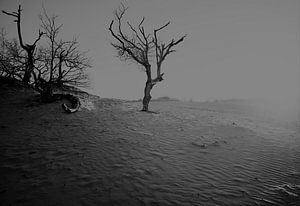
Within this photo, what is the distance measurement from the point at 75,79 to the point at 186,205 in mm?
12264

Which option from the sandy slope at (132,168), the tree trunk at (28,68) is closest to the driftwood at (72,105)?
the sandy slope at (132,168)

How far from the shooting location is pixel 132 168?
4047mm

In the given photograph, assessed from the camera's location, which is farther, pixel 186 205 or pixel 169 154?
pixel 169 154

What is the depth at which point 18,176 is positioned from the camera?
10.7ft

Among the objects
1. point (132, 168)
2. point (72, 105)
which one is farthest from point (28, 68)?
point (132, 168)

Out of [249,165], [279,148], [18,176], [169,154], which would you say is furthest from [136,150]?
[279,148]

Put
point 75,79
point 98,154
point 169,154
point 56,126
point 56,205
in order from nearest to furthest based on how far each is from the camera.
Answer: point 56,205 < point 98,154 < point 169,154 < point 56,126 < point 75,79

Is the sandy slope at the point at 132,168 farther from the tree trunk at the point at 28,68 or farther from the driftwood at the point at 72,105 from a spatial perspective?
the tree trunk at the point at 28,68

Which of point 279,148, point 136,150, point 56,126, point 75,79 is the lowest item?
point 279,148

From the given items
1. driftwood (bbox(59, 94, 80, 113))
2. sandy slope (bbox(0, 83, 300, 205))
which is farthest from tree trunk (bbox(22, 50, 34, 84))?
sandy slope (bbox(0, 83, 300, 205))

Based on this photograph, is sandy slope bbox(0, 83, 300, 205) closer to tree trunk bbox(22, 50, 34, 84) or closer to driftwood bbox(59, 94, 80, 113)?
driftwood bbox(59, 94, 80, 113)

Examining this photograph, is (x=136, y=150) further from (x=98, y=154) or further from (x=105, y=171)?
(x=105, y=171)

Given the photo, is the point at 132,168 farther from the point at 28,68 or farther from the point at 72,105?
the point at 28,68

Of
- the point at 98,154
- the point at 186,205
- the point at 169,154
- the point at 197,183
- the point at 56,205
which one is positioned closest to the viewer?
the point at 56,205
